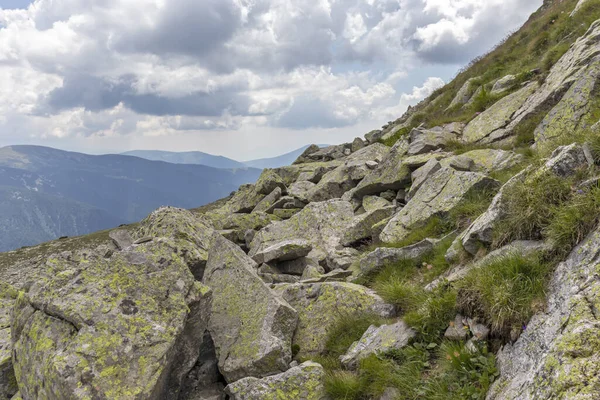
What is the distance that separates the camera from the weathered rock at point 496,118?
73.1ft

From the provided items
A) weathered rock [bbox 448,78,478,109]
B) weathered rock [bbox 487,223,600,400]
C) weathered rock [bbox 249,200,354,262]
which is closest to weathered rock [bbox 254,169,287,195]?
weathered rock [bbox 249,200,354,262]

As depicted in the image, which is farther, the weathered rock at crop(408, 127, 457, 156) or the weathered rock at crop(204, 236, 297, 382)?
the weathered rock at crop(408, 127, 457, 156)

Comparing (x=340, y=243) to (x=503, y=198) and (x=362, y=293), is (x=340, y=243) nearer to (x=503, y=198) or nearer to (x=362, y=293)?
(x=362, y=293)

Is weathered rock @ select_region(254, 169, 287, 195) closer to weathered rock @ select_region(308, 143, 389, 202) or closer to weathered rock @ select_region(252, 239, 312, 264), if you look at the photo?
weathered rock @ select_region(308, 143, 389, 202)

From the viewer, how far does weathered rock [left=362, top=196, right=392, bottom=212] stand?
20.4m

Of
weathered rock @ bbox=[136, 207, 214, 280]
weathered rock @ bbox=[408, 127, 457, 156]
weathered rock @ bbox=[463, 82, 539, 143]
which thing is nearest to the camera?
weathered rock @ bbox=[136, 207, 214, 280]

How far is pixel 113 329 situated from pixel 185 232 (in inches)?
305

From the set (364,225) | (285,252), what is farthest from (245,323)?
(364,225)

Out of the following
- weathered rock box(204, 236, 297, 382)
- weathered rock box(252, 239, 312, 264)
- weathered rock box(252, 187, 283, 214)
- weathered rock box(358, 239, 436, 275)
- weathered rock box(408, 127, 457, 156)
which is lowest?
weathered rock box(204, 236, 297, 382)

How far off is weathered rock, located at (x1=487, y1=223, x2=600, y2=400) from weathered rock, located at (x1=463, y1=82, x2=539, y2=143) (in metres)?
16.8

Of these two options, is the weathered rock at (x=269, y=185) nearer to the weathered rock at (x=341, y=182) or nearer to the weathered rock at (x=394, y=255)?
the weathered rock at (x=341, y=182)

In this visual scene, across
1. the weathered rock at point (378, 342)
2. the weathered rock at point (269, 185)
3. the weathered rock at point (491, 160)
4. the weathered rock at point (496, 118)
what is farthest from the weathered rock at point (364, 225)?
the weathered rock at point (269, 185)

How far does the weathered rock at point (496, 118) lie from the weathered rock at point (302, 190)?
11.6m

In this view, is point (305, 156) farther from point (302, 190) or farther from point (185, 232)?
point (185, 232)
